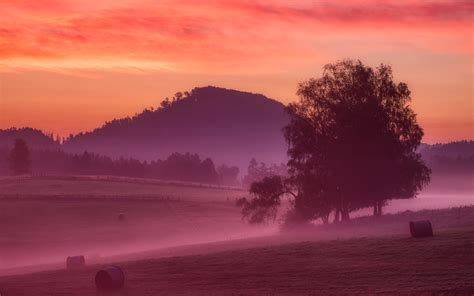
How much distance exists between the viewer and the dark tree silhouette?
19650 centimetres

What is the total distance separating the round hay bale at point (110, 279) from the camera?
41.0m

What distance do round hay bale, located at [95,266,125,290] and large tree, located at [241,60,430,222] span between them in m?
40.6

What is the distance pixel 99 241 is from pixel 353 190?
113ft

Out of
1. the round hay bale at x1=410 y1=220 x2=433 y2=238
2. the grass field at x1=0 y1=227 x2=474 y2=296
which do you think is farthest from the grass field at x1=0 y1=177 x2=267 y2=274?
the round hay bale at x1=410 y1=220 x2=433 y2=238

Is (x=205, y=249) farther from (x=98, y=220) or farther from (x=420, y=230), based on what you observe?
(x=98, y=220)

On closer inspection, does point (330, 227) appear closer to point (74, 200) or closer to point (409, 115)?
point (409, 115)

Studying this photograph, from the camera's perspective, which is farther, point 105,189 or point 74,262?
point 105,189

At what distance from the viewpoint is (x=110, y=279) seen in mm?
41125

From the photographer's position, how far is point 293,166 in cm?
8144

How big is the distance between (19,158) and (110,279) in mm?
163387

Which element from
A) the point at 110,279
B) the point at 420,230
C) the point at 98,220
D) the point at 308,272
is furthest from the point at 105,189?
the point at 308,272

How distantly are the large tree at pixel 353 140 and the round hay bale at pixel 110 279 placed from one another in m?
40.6

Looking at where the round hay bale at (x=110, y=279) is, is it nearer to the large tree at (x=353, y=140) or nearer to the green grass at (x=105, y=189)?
the large tree at (x=353, y=140)

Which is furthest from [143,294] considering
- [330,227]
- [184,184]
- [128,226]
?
[184,184]
